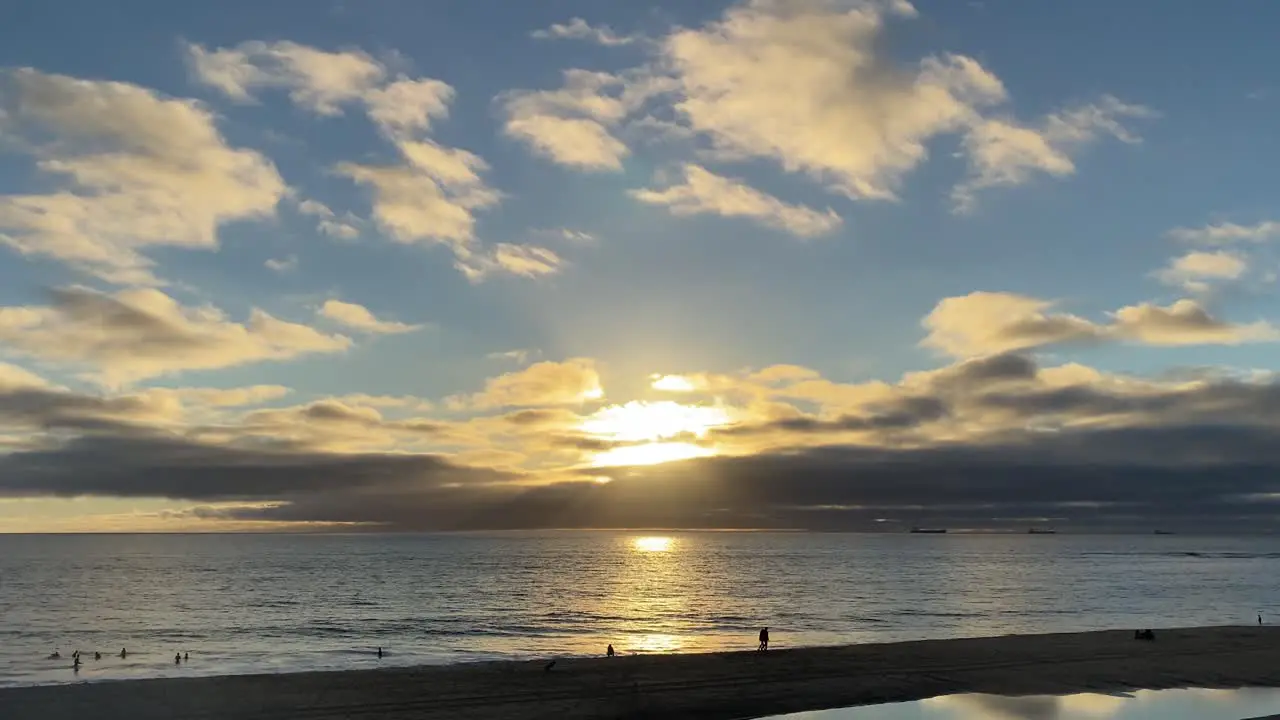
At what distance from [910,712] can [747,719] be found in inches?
261

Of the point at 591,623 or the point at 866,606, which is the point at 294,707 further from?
the point at 866,606

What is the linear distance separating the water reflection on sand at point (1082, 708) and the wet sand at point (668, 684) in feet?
Answer: 4.90

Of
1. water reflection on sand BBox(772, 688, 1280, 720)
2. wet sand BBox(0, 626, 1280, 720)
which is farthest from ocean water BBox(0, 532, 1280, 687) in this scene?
water reflection on sand BBox(772, 688, 1280, 720)

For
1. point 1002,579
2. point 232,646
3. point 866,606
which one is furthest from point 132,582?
point 1002,579

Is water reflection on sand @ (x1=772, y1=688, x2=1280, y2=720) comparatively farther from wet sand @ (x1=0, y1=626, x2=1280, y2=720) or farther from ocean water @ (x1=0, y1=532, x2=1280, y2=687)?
ocean water @ (x1=0, y1=532, x2=1280, y2=687)

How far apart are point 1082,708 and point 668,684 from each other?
17.3 metres

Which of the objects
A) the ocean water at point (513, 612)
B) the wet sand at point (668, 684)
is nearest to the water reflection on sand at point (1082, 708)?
the wet sand at point (668, 684)

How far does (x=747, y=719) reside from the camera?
35.1 m

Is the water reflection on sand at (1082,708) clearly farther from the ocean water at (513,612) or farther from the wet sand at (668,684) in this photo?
the ocean water at (513,612)

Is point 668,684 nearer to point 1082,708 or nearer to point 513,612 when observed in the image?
point 1082,708

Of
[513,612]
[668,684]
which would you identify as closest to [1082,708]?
[668,684]

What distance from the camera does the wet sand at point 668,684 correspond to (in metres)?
36.5

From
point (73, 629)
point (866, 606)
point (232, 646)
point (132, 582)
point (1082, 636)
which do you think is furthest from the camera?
point (132, 582)

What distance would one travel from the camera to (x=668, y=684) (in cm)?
4141
